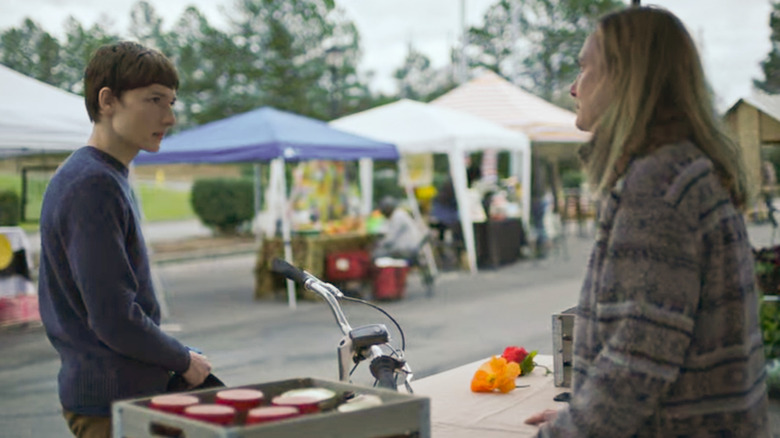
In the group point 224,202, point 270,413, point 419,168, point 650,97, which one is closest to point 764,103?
point 650,97

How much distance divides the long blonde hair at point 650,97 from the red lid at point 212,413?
82 cm

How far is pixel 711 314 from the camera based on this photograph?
1.88 m

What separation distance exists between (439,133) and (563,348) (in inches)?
493

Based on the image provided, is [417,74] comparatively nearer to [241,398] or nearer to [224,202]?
[224,202]

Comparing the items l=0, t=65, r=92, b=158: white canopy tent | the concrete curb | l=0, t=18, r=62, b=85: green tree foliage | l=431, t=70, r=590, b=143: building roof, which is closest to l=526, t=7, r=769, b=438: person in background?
l=0, t=65, r=92, b=158: white canopy tent

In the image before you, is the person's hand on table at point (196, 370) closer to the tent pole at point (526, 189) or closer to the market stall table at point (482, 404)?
the market stall table at point (482, 404)

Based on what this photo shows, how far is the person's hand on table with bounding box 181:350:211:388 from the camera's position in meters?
2.38

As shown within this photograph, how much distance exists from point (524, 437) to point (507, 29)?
55.5 m

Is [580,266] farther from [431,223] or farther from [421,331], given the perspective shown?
[421,331]

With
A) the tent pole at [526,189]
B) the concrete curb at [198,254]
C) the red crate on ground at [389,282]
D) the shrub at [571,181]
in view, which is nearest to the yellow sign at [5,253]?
the red crate on ground at [389,282]

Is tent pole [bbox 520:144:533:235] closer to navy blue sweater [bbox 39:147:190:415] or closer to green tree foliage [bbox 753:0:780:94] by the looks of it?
green tree foliage [bbox 753:0:780:94]

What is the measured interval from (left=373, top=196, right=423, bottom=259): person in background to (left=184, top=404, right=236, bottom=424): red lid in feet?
37.9

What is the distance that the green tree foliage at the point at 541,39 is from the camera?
2029 inches

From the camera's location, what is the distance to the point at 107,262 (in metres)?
2.25
